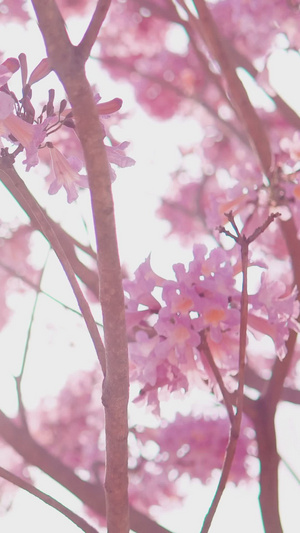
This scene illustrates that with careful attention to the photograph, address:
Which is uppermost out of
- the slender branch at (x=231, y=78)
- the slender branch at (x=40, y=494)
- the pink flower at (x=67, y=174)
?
the slender branch at (x=231, y=78)

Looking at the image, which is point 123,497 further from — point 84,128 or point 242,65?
point 242,65

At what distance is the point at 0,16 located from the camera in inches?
158

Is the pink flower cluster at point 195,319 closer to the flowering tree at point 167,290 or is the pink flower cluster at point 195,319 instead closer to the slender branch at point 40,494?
the flowering tree at point 167,290

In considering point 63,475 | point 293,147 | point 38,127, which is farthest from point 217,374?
point 293,147

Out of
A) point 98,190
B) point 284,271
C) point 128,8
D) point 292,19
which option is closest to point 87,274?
point 98,190

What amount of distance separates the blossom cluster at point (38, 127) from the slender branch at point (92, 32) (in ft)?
0.55

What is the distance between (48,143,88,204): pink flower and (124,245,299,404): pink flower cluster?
282 millimetres

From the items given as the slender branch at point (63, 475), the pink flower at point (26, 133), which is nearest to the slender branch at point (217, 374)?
the pink flower at point (26, 133)

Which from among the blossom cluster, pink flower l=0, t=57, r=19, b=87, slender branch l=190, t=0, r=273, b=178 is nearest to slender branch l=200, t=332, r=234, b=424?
the blossom cluster

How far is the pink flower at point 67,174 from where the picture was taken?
1.12 metres

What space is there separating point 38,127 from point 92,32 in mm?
195

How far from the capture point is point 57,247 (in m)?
0.97

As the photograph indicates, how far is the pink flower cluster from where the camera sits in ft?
4.14

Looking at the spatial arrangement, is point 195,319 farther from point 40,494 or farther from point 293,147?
point 293,147
